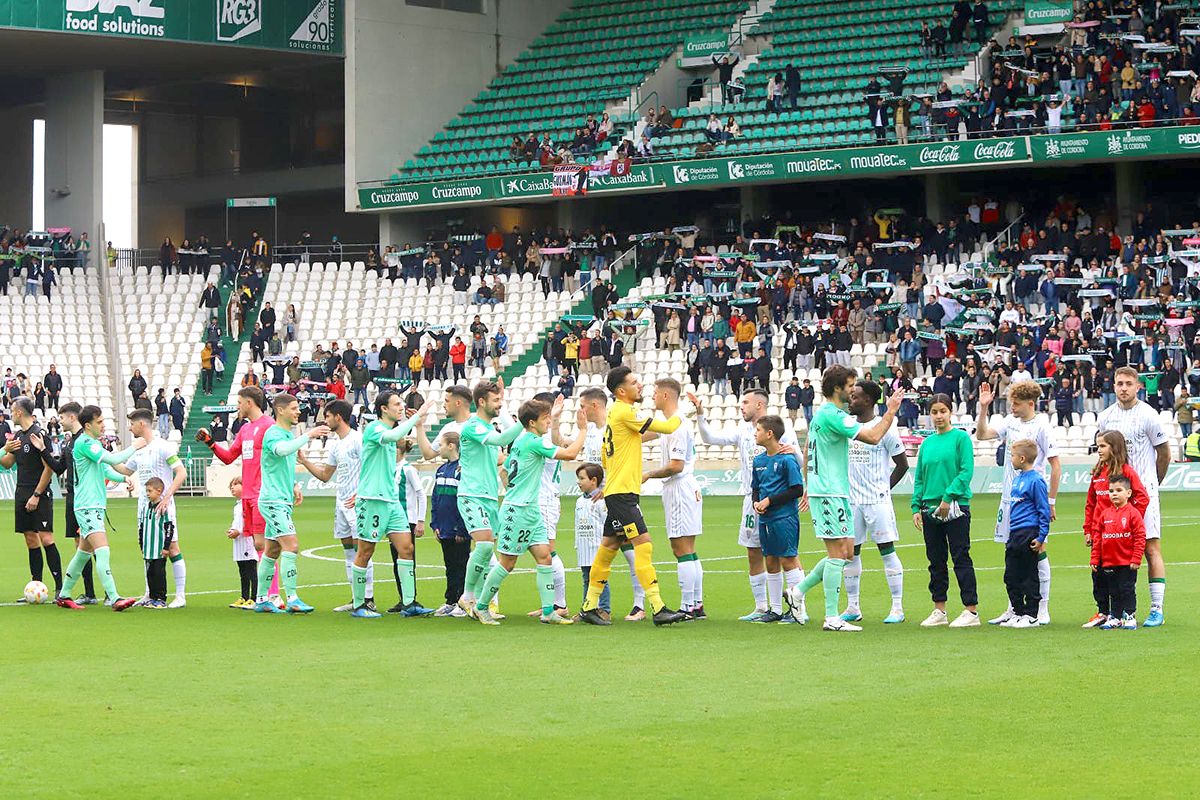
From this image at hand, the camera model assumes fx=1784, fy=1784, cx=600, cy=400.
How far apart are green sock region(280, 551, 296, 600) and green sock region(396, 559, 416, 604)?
3.19ft

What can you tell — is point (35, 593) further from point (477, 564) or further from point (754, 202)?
point (754, 202)

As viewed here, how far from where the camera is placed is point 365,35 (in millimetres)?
54844

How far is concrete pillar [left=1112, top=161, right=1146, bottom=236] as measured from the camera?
44.0 m

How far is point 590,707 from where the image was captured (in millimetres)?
10266

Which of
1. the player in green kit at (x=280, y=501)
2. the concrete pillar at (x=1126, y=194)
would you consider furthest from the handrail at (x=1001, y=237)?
the player in green kit at (x=280, y=501)

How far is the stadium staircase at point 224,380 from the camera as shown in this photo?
4659 cm

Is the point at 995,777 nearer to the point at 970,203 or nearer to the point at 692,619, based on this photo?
the point at 692,619

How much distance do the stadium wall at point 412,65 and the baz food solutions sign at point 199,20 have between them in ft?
3.72

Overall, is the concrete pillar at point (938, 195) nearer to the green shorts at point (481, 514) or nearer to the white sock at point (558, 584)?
the white sock at point (558, 584)

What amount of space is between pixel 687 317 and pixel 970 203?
8.46 m

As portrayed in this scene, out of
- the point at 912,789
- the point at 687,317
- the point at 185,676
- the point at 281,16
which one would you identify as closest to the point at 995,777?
the point at 912,789

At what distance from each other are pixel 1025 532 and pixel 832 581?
1.55 m

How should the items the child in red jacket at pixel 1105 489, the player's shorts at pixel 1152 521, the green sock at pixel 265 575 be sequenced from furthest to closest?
the green sock at pixel 265 575, the player's shorts at pixel 1152 521, the child in red jacket at pixel 1105 489

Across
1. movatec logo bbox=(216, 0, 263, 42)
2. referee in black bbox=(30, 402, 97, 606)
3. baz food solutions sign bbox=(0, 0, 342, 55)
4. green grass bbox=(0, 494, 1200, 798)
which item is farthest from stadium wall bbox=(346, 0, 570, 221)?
green grass bbox=(0, 494, 1200, 798)
